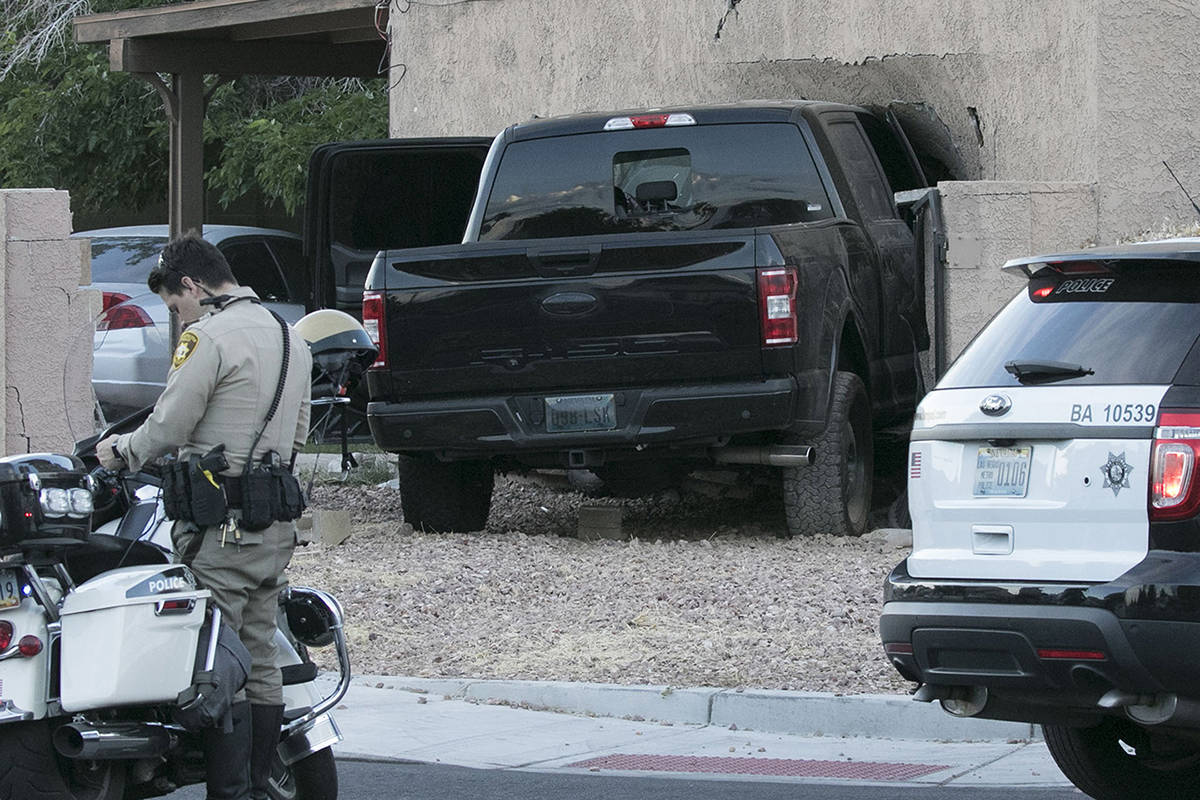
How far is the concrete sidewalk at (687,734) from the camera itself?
7.18 metres

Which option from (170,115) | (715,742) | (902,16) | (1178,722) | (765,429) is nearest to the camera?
(1178,722)

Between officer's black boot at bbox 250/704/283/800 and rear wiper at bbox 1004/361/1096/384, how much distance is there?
7.60ft

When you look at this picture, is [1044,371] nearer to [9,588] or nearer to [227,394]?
[227,394]

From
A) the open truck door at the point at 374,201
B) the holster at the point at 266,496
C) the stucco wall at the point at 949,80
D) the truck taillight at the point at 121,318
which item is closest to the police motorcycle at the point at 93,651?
the holster at the point at 266,496

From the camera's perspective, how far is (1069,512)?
5.31 meters

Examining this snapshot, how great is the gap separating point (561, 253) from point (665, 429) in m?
1.03

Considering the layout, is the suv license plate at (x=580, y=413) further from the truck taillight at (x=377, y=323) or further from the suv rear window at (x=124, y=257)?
the suv rear window at (x=124, y=257)

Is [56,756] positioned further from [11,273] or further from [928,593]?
[11,273]

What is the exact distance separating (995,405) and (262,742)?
2291 millimetres

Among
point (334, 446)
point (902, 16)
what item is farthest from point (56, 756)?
point (334, 446)

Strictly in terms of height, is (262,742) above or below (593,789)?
above

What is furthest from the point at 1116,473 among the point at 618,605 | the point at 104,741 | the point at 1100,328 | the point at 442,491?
the point at 442,491

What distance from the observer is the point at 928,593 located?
5.59 m

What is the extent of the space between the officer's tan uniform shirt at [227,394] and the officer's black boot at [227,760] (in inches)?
28.9
